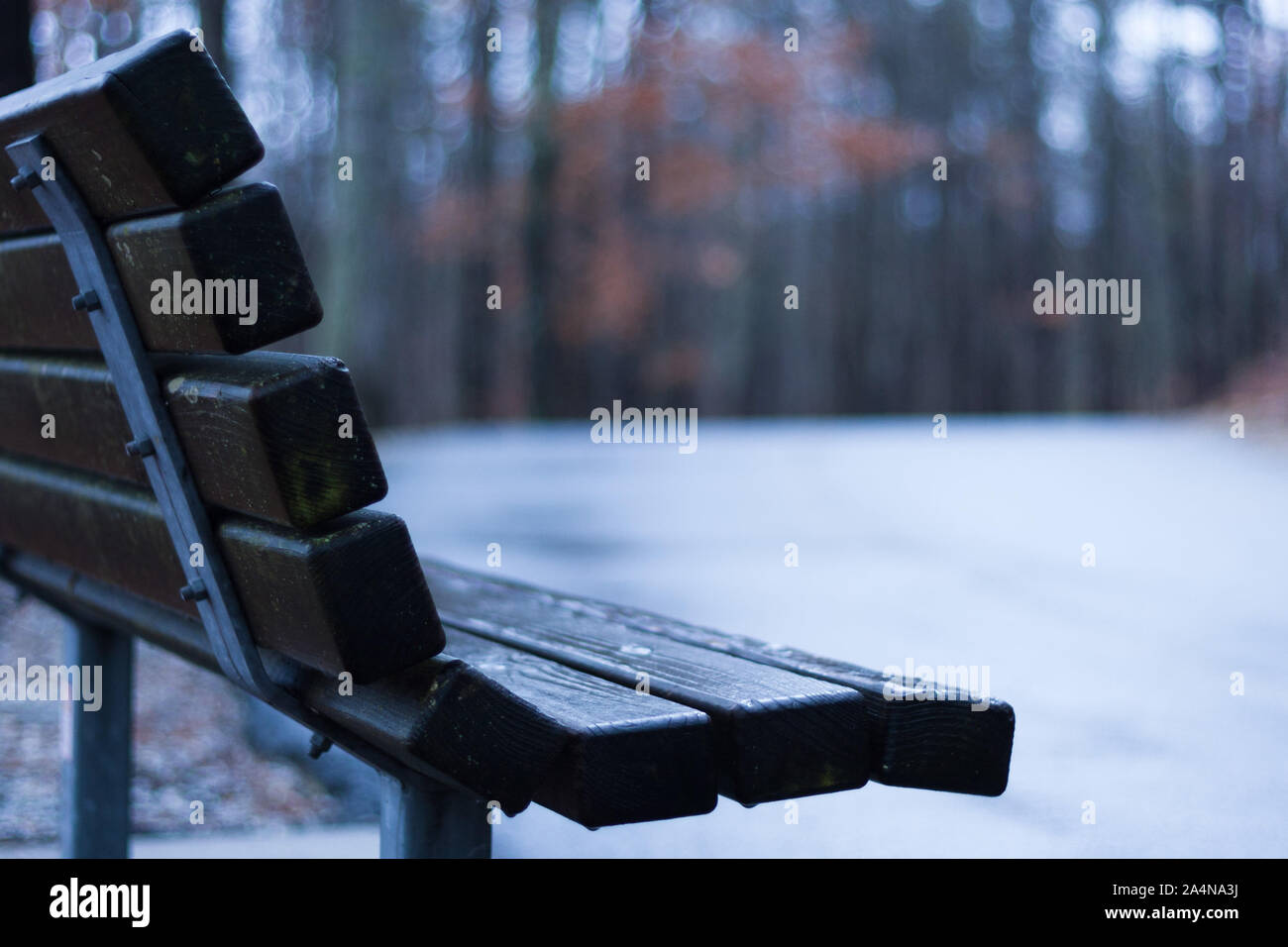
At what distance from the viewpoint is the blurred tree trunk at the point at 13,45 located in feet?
11.8

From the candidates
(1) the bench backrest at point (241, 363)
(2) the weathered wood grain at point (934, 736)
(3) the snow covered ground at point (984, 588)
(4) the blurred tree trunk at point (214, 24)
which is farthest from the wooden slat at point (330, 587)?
(4) the blurred tree trunk at point (214, 24)

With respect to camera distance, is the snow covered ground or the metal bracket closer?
the metal bracket

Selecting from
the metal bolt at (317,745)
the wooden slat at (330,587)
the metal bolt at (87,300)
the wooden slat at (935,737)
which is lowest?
the metal bolt at (317,745)

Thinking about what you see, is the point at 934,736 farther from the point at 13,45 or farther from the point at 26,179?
the point at 13,45

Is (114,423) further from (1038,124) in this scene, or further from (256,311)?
(1038,124)

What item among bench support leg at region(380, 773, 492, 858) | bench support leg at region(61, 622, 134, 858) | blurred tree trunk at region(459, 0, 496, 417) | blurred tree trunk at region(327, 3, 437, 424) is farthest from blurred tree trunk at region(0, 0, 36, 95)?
blurred tree trunk at region(459, 0, 496, 417)

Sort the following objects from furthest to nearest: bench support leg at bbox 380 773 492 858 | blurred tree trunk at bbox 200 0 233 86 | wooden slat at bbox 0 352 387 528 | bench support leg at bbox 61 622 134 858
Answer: blurred tree trunk at bbox 200 0 233 86 → bench support leg at bbox 61 622 134 858 → bench support leg at bbox 380 773 492 858 → wooden slat at bbox 0 352 387 528

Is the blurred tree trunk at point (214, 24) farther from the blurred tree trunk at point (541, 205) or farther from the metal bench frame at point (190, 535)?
the blurred tree trunk at point (541, 205)

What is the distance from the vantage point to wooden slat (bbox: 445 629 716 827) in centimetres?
134

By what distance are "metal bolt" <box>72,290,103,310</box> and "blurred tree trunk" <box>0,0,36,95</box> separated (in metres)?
2.41

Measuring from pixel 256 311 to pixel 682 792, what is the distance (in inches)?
22.9

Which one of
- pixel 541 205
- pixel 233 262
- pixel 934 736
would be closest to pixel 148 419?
pixel 233 262

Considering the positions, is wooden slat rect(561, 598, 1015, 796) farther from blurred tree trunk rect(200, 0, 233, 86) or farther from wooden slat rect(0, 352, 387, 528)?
blurred tree trunk rect(200, 0, 233, 86)
